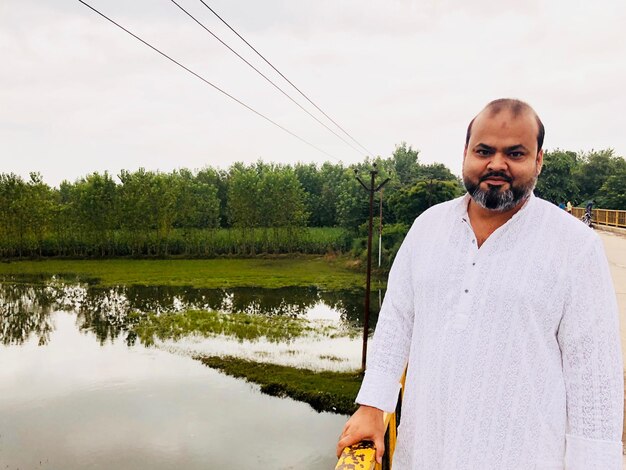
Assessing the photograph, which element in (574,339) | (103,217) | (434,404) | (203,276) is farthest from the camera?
(103,217)

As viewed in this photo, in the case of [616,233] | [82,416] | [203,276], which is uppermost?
[616,233]

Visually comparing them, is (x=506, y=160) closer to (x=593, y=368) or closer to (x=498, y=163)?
(x=498, y=163)

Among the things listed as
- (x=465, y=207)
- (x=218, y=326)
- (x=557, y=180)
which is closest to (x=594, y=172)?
(x=557, y=180)

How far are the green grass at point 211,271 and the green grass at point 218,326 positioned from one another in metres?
7.35

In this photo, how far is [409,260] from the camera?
1289 mm

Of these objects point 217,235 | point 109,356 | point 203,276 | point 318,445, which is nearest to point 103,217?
point 217,235

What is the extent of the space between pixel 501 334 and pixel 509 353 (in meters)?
0.04

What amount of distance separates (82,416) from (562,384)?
14.8 m

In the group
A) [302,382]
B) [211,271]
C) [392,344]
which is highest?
[392,344]

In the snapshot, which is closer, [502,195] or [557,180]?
[502,195]

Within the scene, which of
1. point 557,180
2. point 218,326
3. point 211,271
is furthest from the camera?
point 211,271

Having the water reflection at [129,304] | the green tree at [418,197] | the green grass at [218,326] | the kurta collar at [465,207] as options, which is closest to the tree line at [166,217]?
the green tree at [418,197]

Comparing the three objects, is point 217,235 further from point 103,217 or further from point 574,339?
point 574,339

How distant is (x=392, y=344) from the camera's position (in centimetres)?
126
